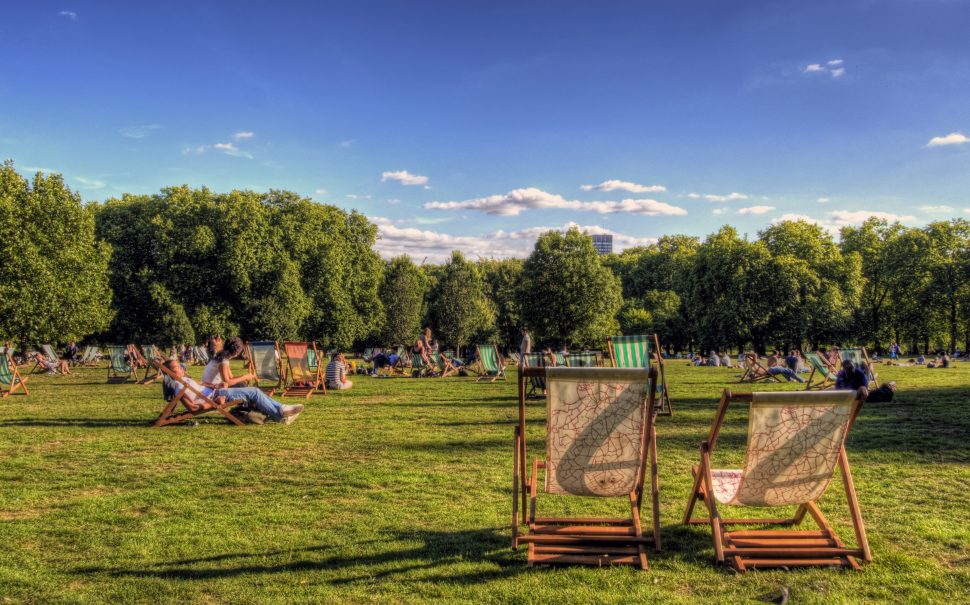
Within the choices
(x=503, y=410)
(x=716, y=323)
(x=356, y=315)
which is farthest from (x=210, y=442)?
(x=716, y=323)

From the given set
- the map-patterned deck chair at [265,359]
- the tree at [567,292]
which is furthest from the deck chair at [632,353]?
the tree at [567,292]

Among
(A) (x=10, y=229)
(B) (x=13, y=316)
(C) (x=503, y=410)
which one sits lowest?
(C) (x=503, y=410)

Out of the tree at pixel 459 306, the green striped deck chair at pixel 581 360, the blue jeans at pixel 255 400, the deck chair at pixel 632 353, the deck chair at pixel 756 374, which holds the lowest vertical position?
the deck chair at pixel 756 374

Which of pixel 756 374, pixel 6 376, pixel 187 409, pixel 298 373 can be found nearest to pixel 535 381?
pixel 298 373

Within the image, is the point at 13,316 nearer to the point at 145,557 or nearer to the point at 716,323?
the point at 145,557

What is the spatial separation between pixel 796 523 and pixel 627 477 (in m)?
1.56

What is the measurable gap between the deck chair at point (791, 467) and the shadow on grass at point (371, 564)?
4.77 ft

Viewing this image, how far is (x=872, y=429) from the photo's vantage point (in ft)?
31.8

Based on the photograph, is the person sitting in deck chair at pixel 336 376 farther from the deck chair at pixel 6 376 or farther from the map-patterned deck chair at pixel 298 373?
the deck chair at pixel 6 376

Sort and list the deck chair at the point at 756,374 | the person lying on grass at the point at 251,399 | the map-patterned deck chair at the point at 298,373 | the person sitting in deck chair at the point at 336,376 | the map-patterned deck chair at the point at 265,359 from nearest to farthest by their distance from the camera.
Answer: the person lying on grass at the point at 251,399 < the map-patterned deck chair at the point at 265,359 < the map-patterned deck chair at the point at 298,373 < the person sitting in deck chair at the point at 336,376 < the deck chair at the point at 756,374

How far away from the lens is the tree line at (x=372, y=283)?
3062cm

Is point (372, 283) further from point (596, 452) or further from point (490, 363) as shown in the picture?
point (596, 452)

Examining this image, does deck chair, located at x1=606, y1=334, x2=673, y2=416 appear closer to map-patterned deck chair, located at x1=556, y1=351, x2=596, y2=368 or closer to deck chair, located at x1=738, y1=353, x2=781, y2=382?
map-patterned deck chair, located at x1=556, y1=351, x2=596, y2=368

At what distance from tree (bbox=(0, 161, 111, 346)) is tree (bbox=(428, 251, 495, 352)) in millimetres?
34538
